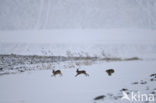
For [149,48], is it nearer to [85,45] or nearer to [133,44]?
[133,44]

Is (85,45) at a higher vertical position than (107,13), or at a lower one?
lower

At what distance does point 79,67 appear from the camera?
10125 mm

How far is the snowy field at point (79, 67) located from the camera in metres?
5.17

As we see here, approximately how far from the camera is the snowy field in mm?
5168

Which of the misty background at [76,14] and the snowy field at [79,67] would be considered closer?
the snowy field at [79,67]

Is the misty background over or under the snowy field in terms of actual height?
over

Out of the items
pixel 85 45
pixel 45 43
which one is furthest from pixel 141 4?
pixel 45 43

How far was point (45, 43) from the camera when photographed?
22.4 meters

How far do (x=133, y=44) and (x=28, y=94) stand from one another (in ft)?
56.0

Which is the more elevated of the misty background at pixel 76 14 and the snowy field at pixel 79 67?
the misty background at pixel 76 14

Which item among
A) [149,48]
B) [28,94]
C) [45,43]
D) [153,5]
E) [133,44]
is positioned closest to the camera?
[28,94]

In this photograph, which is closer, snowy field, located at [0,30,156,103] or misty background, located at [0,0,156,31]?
snowy field, located at [0,30,156,103]

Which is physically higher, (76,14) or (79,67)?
(76,14)

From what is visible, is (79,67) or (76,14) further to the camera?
(76,14)
